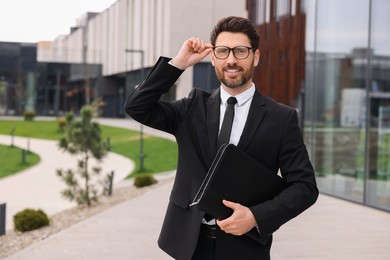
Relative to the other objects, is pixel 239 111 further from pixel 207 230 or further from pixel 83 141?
pixel 83 141

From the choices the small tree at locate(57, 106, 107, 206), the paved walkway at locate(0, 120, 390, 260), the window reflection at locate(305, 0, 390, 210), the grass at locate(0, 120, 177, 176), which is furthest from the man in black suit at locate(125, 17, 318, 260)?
the grass at locate(0, 120, 177, 176)

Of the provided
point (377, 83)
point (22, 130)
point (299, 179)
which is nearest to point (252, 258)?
point (299, 179)

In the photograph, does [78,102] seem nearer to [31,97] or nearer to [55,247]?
[31,97]

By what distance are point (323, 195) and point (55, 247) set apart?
735cm

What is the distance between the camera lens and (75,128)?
1277cm

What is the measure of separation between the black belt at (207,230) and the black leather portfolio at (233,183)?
10.1 inches

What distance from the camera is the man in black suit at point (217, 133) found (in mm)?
2475

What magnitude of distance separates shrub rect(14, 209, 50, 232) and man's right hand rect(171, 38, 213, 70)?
782cm

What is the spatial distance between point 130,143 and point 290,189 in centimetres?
2892

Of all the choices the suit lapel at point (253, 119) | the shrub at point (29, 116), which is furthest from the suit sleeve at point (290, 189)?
the shrub at point (29, 116)

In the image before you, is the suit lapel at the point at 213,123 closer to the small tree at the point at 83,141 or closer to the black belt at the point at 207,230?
the black belt at the point at 207,230

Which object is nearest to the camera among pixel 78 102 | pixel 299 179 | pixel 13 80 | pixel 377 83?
pixel 299 179

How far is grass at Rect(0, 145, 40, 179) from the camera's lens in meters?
23.0

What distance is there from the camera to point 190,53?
8.61ft
